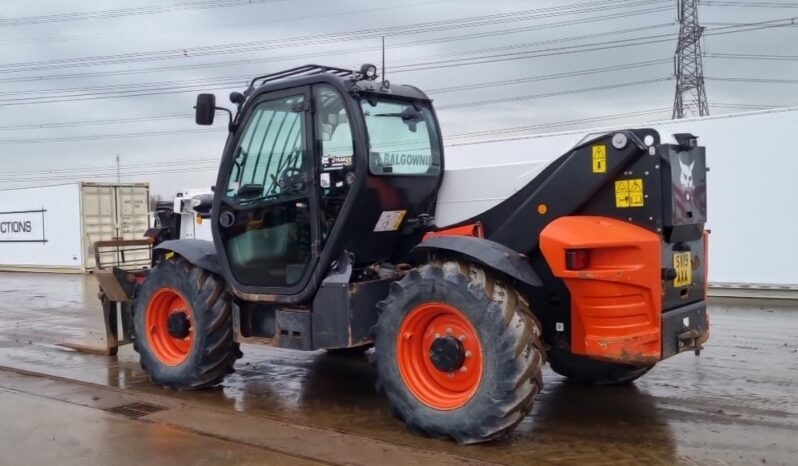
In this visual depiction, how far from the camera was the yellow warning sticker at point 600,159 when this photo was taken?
190 inches

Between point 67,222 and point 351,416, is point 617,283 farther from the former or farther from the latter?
point 67,222

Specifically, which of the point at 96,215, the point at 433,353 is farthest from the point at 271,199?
the point at 96,215

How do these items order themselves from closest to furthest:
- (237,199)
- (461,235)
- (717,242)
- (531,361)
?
(531,361)
(461,235)
(237,199)
(717,242)

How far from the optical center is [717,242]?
41.2 ft

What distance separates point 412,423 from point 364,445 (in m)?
0.35

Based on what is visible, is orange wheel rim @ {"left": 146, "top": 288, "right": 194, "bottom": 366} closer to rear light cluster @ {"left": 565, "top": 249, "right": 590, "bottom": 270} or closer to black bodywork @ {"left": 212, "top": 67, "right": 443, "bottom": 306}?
black bodywork @ {"left": 212, "top": 67, "right": 443, "bottom": 306}

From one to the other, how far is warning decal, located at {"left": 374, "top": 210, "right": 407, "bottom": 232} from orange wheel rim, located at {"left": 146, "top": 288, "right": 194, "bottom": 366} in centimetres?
206

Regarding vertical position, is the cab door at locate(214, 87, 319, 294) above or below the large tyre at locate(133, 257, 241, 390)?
above

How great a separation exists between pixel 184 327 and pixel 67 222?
1697cm

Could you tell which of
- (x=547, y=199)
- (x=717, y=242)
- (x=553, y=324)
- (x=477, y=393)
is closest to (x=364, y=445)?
(x=477, y=393)

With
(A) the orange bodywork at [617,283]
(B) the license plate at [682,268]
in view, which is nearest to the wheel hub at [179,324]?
(A) the orange bodywork at [617,283]

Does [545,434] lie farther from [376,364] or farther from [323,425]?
[323,425]

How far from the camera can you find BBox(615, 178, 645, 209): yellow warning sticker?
15.6 ft

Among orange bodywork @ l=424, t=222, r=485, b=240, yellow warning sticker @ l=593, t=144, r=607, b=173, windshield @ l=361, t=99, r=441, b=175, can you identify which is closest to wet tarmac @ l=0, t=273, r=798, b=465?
orange bodywork @ l=424, t=222, r=485, b=240
